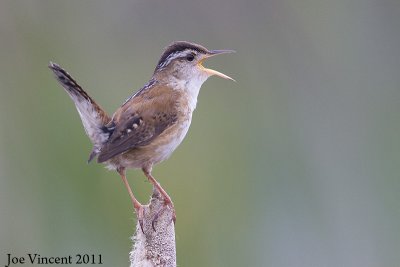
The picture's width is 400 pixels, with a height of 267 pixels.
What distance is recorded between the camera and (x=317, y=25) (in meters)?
10.2

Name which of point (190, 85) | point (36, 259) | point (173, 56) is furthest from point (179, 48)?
point (36, 259)

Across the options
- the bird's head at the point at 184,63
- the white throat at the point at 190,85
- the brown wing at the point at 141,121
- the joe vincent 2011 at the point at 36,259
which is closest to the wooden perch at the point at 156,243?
the brown wing at the point at 141,121

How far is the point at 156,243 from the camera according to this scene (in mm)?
3047

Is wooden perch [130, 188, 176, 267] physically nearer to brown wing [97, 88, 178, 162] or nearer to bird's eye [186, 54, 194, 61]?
brown wing [97, 88, 178, 162]

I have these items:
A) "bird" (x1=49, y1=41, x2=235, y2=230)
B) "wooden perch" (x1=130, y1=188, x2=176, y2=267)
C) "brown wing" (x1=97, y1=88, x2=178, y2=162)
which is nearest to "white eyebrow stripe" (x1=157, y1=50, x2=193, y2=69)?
"bird" (x1=49, y1=41, x2=235, y2=230)

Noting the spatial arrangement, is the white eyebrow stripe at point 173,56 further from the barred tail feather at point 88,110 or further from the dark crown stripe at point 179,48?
the barred tail feather at point 88,110

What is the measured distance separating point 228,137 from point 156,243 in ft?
12.7

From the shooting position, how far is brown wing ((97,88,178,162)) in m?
3.76

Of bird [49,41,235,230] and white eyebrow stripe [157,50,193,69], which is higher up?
white eyebrow stripe [157,50,193,69]

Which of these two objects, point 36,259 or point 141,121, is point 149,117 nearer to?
point 141,121

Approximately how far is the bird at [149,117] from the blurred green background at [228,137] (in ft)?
3.76

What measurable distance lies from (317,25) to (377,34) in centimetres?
77

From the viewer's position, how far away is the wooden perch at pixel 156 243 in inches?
118

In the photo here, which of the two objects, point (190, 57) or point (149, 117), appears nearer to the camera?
point (149, 117)
